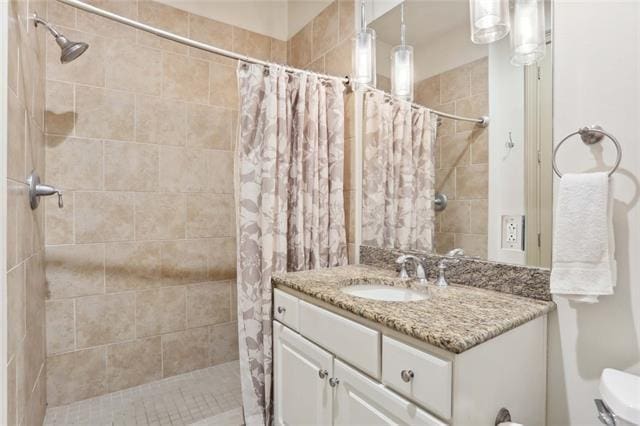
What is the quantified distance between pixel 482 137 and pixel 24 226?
1.76 m

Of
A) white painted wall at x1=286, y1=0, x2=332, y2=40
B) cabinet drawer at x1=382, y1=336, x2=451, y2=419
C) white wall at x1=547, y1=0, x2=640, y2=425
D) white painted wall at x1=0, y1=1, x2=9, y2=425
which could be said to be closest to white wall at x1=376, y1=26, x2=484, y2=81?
white wall at x1=547, y1=0, x2=640, y2=425

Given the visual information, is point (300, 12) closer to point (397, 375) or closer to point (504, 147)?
point (504, 147)

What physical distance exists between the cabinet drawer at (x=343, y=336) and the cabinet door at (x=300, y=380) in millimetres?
49

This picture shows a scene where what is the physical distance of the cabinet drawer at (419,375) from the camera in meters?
0.80

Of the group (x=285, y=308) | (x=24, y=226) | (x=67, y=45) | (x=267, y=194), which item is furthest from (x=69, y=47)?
(x=285, y=308)

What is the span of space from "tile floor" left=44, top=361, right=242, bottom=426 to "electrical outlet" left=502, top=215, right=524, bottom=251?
5.24 feet

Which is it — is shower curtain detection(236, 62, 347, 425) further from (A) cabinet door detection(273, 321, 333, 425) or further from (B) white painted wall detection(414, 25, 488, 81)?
(B) white painted wall detection(414, 25, 488, 81)

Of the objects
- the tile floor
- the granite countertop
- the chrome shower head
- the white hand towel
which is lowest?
the tile floor

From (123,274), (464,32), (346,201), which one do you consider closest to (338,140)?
(346,201)

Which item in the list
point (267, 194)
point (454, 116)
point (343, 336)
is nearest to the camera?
point (343, 336)

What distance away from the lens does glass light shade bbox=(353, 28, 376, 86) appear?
1657mm

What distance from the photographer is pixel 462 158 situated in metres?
1.38

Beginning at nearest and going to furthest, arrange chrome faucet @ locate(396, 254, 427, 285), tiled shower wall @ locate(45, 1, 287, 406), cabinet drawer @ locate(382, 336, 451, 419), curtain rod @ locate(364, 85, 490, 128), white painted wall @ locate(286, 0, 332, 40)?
cabinet drawer @ locate(382, 336, 451, 419) < curtain rod @ locate(364, 85, 490, 128) < chrome faucet @ locate(396, 254, 427, 285) < tiled shower wall @ locate(45, 1, 287, 406) < white painted wall @ locate(286, 0, 332, 40)

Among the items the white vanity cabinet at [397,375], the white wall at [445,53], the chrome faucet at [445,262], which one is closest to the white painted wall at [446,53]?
the white wall at [445,53]
